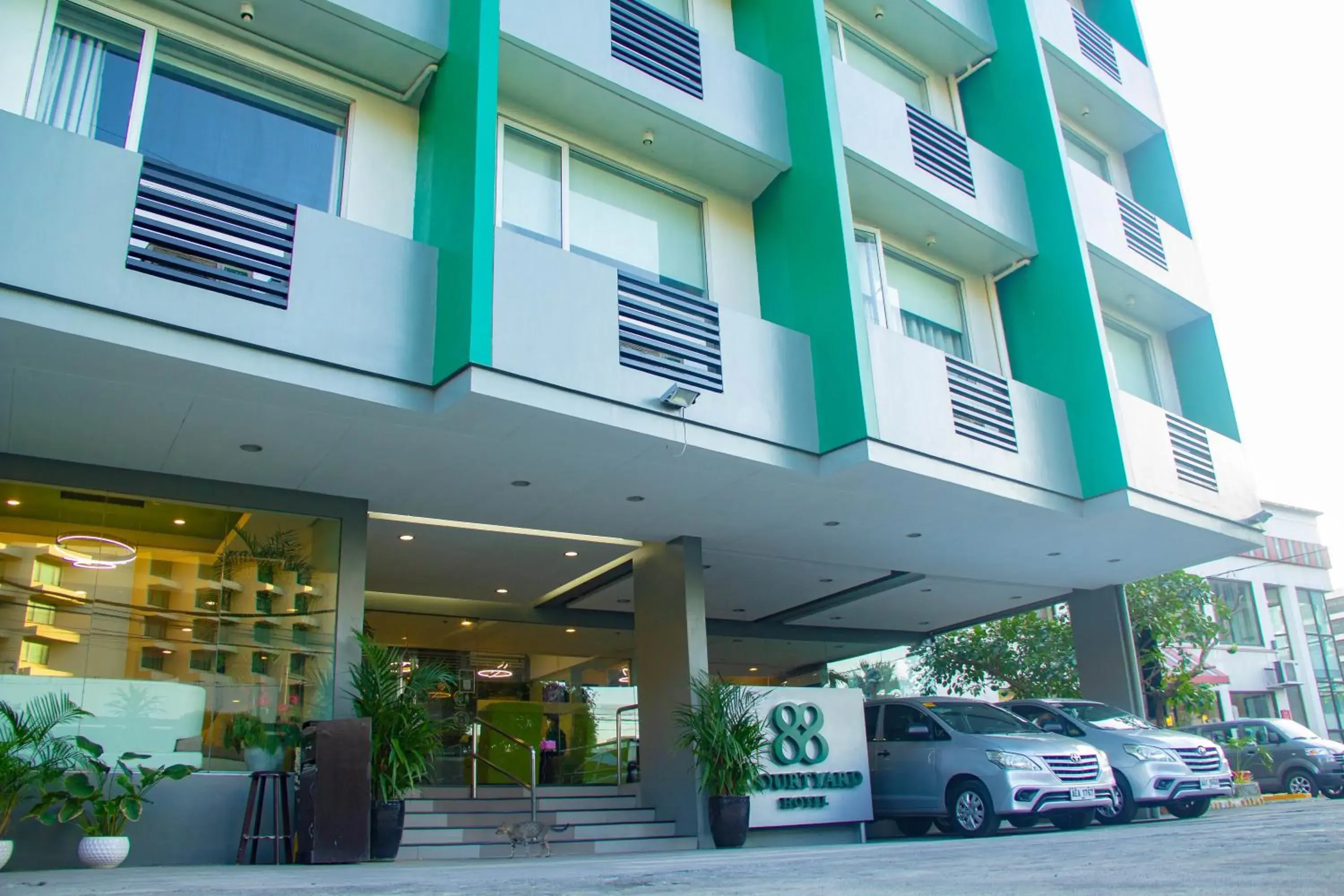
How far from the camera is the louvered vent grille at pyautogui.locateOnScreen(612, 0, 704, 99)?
10.4 meters

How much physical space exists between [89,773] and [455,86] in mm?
6327

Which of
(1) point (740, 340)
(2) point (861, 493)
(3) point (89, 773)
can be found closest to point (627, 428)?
(1) point (740, 340)

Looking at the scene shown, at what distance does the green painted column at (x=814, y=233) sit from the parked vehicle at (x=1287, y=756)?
11.5 meters

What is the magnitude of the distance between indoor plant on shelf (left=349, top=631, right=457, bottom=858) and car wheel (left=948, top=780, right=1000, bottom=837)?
592 cm

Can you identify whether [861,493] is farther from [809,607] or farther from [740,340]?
[809,607]

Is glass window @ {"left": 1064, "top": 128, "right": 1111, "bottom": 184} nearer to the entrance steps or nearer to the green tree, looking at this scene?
the green tree

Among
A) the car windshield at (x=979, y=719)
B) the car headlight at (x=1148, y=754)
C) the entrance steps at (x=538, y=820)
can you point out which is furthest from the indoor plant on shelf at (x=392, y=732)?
the car headlight at (x=1148, y=754)

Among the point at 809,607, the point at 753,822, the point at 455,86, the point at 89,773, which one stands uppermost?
the point at 455,86

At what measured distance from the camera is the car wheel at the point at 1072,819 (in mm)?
12781

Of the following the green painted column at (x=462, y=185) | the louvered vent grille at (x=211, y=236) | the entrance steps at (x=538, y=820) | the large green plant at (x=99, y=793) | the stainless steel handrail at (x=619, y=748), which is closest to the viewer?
the louvered vent grille at (x=211, y=236)

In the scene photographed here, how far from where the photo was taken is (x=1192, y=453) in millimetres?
13523

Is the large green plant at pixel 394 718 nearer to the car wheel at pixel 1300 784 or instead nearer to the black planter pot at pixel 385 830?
the black planter pot at pixel 385 830

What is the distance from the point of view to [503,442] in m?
8.99

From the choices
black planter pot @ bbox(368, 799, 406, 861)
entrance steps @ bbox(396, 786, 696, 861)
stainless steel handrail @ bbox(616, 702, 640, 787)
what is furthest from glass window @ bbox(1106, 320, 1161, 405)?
black planter pot @ bbox(368, 799, 406, 861)
